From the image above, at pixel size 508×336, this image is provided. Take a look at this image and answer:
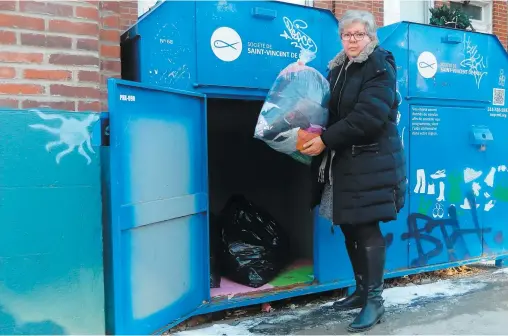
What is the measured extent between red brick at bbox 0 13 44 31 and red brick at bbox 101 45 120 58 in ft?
1.32

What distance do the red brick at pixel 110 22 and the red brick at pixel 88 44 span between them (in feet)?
0.79

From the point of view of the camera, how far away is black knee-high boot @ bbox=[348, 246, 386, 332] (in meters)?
2.86

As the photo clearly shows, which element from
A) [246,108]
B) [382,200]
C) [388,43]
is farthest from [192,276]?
[388,43]

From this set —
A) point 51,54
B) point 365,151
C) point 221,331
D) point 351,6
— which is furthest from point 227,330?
point 351,6

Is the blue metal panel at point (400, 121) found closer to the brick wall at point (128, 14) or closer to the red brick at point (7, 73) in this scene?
the brick wall at point (128, 14)

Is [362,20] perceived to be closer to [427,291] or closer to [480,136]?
[480,136]

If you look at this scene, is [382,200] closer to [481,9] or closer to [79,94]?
[79,94]

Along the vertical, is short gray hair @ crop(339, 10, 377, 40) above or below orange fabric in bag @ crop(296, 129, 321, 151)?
above

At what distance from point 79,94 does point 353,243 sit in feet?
6.23

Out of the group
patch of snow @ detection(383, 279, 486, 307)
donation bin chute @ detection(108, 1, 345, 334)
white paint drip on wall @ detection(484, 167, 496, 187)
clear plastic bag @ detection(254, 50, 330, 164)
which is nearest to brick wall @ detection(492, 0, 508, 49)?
white paint drip on wall @ detection(484, 167, 496, 187)

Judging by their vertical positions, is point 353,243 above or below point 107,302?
above

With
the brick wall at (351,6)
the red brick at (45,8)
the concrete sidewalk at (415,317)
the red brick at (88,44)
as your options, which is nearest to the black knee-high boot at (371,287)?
the concrete sidewalk at (415,317)

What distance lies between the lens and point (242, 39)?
3225 mm

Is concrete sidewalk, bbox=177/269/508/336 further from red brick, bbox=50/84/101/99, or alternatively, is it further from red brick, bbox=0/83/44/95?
red brick, bbox=0/83/44/95
